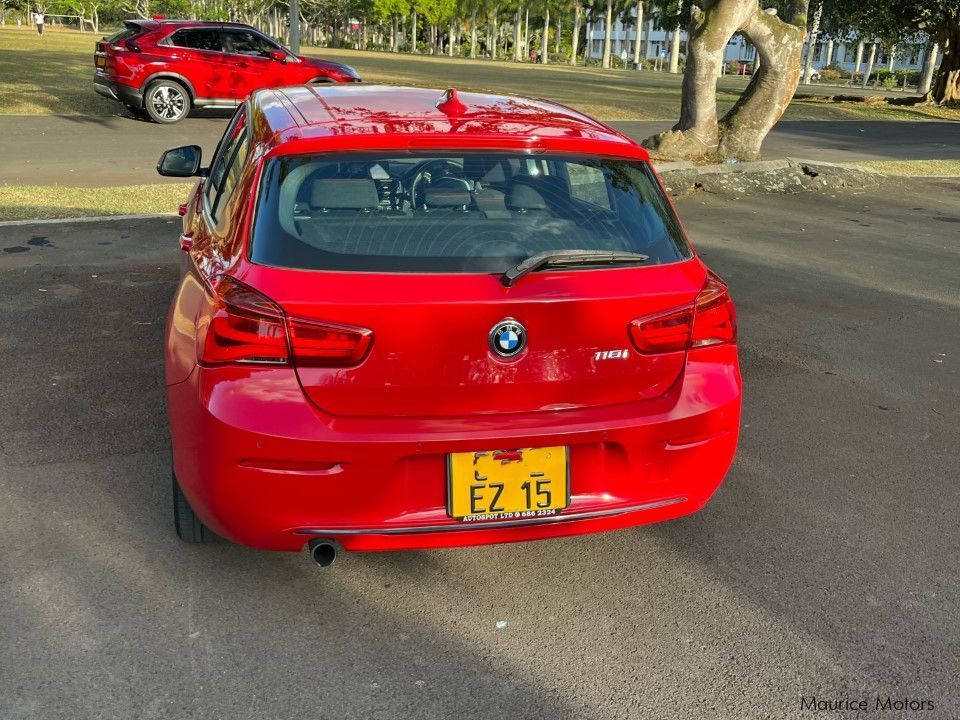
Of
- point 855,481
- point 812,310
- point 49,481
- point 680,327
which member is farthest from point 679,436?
point 812,310

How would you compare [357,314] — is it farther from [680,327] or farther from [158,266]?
[158,266]

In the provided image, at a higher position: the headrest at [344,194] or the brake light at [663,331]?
the headrest at [344,194]

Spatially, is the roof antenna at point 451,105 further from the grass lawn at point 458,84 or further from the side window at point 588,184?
the grass lawn at point 458,84

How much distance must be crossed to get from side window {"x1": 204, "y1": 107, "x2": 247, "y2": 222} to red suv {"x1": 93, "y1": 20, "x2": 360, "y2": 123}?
13.2m

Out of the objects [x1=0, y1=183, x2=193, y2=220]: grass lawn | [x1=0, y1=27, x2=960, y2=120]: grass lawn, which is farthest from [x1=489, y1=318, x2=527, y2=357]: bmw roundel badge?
[x1=0, y1=27, x2=960, y2=120]: grass lawn

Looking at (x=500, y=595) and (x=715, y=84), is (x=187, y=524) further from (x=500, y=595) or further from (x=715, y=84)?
(x=715, y=84)

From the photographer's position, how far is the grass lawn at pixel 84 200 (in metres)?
9.67

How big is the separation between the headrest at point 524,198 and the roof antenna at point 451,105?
15.2 inches

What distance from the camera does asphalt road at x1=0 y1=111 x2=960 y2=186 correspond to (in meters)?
12.6

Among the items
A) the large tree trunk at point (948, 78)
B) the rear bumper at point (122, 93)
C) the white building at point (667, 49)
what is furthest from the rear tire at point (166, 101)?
the white building at point (667, 49)

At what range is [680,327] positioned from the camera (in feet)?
10.7

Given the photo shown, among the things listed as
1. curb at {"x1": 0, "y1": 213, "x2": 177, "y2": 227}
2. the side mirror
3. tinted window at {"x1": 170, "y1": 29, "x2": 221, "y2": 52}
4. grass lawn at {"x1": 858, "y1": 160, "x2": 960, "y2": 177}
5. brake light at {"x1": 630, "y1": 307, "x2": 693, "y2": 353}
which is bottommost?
grass lawn at {"x1": 858, "y1": 160, "x2": 960, "y2": 177}

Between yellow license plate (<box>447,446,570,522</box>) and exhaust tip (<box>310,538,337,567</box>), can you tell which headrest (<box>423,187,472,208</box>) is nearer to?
yellow license plate (<box>447,446,570,522</box>)

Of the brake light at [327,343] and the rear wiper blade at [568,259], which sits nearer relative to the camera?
the brake light at [327,343]
